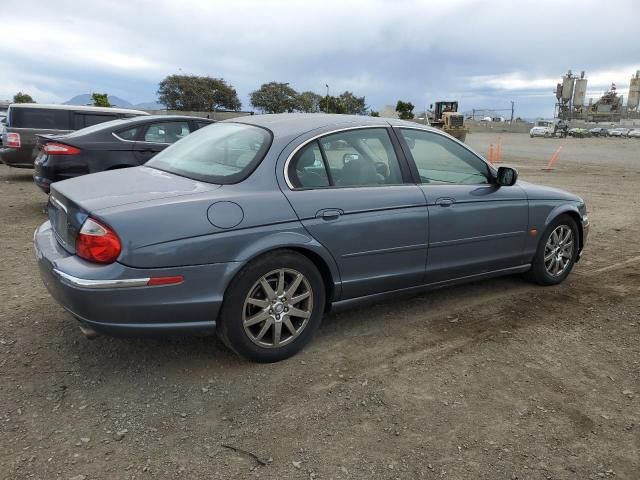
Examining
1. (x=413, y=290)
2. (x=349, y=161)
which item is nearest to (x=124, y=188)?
(x=349, y=161)

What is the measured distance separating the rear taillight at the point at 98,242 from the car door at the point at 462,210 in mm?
2218

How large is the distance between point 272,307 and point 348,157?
121 centimetres

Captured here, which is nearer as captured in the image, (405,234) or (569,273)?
(405,234)

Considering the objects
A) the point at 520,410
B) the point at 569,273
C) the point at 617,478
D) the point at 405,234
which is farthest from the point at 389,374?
the point at 569,273

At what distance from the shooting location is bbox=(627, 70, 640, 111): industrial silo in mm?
134125

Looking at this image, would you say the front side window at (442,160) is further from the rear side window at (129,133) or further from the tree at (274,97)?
the tree at (274,97)

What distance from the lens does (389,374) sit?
3365mm

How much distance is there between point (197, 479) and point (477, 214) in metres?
2.91

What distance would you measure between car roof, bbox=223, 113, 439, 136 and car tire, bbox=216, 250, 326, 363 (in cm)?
91

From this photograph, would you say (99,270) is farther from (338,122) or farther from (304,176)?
(338,122)

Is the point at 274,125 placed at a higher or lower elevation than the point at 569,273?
higher

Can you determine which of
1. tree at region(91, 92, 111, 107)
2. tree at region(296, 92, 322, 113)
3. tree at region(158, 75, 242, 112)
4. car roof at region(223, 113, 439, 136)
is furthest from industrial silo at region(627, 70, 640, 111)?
car roof at region(223, 113, 439, 136)

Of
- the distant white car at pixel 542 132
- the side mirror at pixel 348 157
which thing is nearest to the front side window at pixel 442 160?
the side mirror at pixel 348 157

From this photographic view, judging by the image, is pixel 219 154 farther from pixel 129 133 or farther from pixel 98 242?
pixel 129 133
